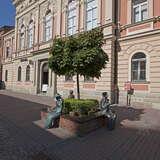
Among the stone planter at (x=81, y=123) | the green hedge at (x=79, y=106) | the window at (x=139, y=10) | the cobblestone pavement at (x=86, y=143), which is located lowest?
the cobblestone pavement at (x=86, y=143)

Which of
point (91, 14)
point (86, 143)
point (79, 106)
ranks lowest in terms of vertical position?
point (86, 143)

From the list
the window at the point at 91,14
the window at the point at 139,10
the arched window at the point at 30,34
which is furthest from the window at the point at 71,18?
the arched window at the point at 30,34

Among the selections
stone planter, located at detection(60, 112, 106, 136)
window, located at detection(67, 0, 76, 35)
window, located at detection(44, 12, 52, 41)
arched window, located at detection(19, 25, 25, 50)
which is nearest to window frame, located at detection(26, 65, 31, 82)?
arched window, located at detection(19, 25, 25, 50)

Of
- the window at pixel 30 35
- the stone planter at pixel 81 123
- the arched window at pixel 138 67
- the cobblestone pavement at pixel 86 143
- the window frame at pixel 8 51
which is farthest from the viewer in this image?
the window frame at pixel 8 51

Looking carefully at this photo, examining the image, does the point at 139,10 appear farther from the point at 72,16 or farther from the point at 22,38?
the point at 22,38

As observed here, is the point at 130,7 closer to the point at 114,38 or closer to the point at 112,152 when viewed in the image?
the point at 114,38

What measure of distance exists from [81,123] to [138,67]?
945cm

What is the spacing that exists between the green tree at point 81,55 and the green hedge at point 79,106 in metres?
1.25

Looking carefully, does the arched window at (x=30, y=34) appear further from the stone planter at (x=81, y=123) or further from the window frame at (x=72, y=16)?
the stone planter at (x=81, y=123)

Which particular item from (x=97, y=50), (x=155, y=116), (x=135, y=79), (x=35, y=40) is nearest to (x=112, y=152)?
(x=97, y=50)

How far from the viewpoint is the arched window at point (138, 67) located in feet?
59.3

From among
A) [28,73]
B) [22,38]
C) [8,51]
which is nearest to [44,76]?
[28,73]

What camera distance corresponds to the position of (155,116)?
46.3 ft

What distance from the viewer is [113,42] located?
19.8m
